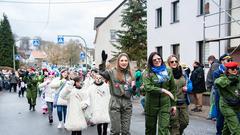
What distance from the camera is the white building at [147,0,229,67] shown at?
19484 millimetres

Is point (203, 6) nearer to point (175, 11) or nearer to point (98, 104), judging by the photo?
point (175, 11)

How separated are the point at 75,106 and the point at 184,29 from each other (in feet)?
50.7

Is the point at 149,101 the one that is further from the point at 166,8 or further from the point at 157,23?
the point at 157,23

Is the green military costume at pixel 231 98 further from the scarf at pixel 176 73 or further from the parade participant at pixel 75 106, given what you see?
the parade participant at pixel 75 106

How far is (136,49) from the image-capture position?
38.2m

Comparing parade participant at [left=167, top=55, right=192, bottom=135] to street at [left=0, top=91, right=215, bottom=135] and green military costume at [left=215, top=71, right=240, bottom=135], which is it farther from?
street at [left=0, top=91, right=215, bottom=135]

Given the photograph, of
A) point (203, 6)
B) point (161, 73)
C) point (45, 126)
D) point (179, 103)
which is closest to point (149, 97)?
point (161, 73)

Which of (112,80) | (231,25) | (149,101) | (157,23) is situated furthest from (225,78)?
(157,23)

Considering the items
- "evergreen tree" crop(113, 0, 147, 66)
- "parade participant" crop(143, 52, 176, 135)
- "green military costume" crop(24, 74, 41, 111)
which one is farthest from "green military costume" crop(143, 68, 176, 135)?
"evergreen tree" crop(113, 0, 147, 66)

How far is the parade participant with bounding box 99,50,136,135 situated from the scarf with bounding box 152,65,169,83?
1.73ft

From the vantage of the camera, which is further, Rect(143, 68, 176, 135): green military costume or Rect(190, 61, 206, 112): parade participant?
Rect(190, 61, 206, 112): parade participant

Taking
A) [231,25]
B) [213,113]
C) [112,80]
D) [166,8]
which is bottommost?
[213,113]

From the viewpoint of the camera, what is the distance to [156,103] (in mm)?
7078

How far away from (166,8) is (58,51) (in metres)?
73.5
